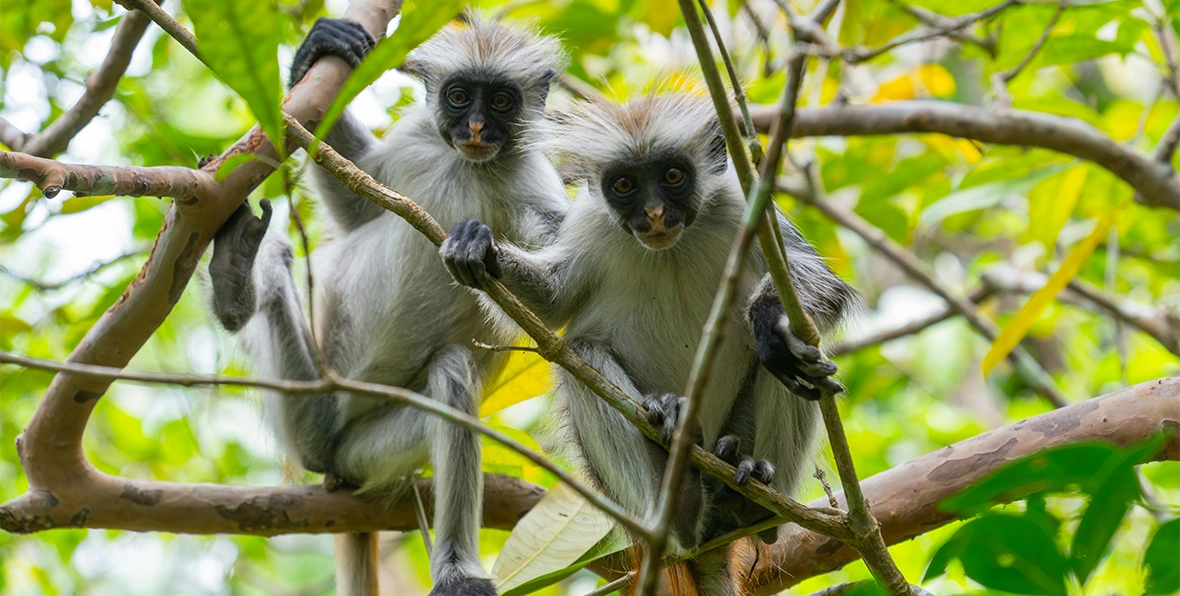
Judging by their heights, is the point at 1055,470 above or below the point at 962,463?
below

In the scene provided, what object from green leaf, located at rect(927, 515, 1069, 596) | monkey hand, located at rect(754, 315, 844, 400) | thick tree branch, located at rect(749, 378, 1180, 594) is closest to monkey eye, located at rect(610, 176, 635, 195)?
monkey hand, located at rect(754, 315, 844, 400)

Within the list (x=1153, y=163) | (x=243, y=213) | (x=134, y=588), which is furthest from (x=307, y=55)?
(x=134, y=588)

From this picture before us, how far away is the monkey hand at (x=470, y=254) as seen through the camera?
3.76 metres

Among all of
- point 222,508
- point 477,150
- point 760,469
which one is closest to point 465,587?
point 222,508

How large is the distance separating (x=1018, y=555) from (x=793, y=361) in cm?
193

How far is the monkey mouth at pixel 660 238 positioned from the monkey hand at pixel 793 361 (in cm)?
65

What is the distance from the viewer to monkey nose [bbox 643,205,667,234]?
4.05 meters

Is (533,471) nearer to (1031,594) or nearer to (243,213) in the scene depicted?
(243,213)

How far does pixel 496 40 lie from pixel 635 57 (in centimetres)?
266

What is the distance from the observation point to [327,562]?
10.8 m

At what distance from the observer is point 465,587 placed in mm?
5023

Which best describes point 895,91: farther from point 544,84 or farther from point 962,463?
point 962,463

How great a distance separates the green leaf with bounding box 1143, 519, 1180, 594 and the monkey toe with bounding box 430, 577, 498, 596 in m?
3.75

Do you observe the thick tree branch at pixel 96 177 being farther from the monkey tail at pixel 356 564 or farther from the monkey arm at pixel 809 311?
the monkey tail at pixel 356 564
